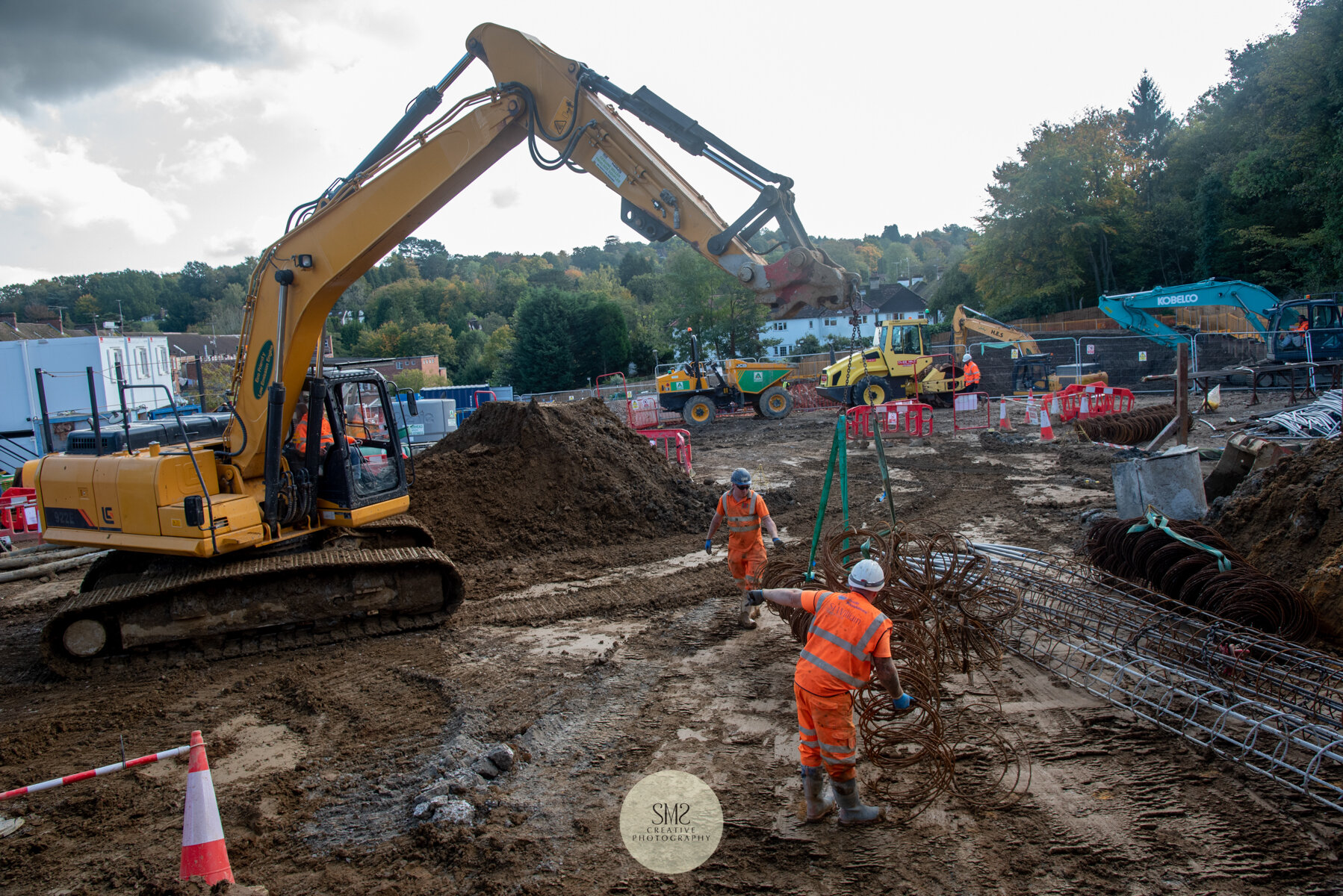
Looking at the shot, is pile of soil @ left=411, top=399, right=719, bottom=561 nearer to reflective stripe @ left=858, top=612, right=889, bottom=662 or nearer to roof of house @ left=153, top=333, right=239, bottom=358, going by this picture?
reflective stripe @ left=858, top=612, right=889, bottom=662

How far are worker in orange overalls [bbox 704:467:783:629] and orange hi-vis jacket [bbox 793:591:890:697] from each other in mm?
2841

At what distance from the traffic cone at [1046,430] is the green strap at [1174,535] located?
10935mm

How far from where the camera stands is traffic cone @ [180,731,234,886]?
156 inches

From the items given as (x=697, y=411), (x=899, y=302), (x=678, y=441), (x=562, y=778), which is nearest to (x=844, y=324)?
(x=899, y=302)

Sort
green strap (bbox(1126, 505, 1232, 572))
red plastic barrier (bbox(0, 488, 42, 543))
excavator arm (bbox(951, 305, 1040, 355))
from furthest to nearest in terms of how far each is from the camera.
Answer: excavator arm (bbox(951, 305, 1040, 355)) < red plastic barrier (bbox(0, 488, 42, 543)) < green strap (bbox(1126, 505, 1232, 572))

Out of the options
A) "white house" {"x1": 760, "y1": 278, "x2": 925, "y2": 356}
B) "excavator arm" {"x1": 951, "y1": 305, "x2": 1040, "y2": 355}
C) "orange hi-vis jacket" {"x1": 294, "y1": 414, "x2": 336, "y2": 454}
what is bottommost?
"orange hi-vis jacket" {"x1": 294, "y1": 414, "x2": 336, "y2": 454}

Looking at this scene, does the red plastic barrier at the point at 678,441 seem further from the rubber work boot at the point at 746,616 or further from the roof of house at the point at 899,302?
the roof of house at the point at 899,302

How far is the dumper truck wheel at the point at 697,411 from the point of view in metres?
25.1

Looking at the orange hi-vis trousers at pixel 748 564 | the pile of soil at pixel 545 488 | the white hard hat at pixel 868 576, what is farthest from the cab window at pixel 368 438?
the white hard hat at pixel 868 576

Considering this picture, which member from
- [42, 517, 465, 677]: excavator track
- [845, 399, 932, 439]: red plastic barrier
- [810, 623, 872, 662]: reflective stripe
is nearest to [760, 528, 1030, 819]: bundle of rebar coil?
[810, 623, 872, 662]: reflective stripe

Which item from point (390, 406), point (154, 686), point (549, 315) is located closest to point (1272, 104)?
point (549, 315)

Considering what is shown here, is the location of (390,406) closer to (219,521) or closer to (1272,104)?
(219,521)

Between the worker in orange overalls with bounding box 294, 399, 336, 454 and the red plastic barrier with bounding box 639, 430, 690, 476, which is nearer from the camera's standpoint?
the worker in orange overalls with bounding box 294, 399, 336, 454

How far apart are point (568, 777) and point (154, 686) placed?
13.4ft
